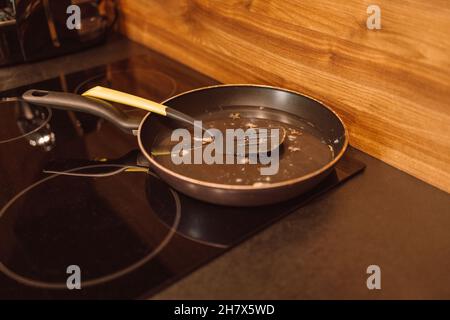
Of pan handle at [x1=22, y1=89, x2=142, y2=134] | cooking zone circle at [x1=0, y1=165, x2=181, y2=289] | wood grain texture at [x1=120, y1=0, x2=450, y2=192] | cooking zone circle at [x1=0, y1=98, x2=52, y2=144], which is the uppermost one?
wood grain texture at [x1=120, y1=0, x2=450, y2=192]

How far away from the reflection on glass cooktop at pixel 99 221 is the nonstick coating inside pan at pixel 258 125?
0.04m

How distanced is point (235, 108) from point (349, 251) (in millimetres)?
369

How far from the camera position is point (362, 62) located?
642 mm

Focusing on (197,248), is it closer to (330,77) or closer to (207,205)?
(207,205)

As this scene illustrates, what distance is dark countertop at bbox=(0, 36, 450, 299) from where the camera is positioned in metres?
0.47

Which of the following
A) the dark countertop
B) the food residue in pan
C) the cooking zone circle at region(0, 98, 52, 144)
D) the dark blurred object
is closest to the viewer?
the dark countertop

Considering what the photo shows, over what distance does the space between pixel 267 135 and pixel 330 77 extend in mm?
147

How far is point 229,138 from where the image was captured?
0.69 meters

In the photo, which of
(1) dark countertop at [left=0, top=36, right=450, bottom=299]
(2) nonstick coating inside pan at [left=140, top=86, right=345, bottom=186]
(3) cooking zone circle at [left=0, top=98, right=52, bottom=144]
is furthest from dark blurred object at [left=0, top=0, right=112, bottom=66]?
(1) dark countertop at [left=0, top=36, right=450, bottom=299]

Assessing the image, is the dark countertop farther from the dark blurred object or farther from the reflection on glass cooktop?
the dark blurred object

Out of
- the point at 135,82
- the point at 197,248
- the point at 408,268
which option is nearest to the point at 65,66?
the point at 135,82

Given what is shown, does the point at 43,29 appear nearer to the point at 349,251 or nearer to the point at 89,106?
the point at 89,106

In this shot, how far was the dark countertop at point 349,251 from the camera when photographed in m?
0.47

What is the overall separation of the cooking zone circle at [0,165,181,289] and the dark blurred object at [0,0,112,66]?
50 centimetres
